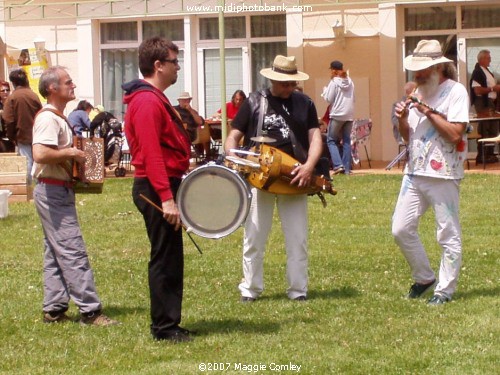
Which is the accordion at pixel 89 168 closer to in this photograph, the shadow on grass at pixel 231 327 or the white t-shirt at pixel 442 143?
the shadow on grass at pixel 231 327

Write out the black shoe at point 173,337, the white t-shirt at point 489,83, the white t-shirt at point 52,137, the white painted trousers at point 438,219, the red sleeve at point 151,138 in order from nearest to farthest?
the red sleeve at point 151,138 < the black shoe at point 173,337 < the white t-shirt at point 52,137 < the white painted trousers at point 438,219 < the white t-shirt at point 489,83

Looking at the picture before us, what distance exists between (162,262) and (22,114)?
9.60 metres

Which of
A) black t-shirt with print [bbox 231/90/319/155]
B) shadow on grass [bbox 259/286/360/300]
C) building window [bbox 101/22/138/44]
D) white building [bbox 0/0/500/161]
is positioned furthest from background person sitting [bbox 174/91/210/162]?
black t-shirt with print [bbox 231/90/319/155]

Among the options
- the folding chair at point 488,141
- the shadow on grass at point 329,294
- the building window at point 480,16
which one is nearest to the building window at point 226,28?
the building window at point 480,16

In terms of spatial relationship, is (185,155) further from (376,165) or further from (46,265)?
(376,165)

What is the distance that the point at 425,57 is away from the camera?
28.0 ft

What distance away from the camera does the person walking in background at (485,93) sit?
20.8 metres

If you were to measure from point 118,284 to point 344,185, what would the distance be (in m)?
7.78

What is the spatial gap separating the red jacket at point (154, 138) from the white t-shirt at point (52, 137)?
0.87 metres

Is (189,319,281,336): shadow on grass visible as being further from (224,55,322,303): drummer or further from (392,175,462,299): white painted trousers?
(392,175,462,299): white painted trousers

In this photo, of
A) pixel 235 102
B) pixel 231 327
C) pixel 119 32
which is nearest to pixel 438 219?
pixel 231 327

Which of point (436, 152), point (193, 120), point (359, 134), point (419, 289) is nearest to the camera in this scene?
point (436, 152)

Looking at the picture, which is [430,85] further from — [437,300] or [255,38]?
[255,38]

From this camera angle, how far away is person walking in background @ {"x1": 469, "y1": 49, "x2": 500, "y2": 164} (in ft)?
68.3
